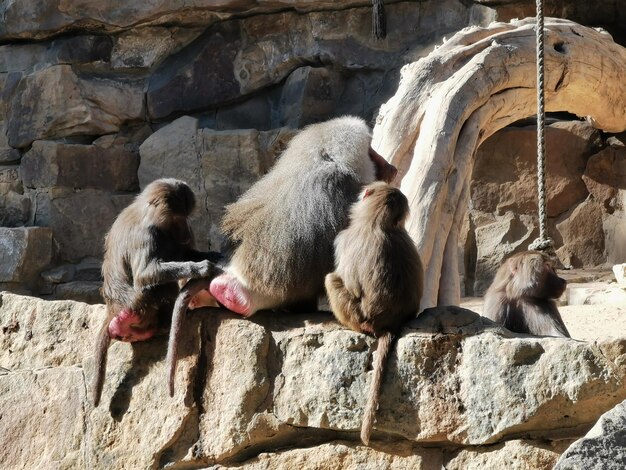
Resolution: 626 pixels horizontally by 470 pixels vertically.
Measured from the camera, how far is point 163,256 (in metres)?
3.74

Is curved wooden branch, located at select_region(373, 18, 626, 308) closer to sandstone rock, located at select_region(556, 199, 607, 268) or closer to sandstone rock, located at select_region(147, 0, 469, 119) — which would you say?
sandstone rock, located at select_region(556, 199, 607, 268)

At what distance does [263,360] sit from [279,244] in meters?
0.44

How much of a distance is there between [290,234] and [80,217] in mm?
4421

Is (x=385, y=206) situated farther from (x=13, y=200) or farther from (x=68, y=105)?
(x=13, y=200)

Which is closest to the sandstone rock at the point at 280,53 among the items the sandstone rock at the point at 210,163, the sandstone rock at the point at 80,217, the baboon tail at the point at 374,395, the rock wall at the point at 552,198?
the sandstone rock at the point at 210,163

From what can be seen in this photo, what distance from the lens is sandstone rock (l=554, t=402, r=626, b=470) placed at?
97.2 inches

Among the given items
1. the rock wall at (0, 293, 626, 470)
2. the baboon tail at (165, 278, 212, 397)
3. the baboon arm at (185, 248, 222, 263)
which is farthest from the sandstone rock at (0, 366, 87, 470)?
the baboon arm at (185, 248, 222, 263)

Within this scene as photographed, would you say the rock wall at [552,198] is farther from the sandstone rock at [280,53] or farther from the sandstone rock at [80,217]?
the sandstone rock at [80,217]

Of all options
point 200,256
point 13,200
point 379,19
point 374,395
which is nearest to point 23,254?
point 13,200

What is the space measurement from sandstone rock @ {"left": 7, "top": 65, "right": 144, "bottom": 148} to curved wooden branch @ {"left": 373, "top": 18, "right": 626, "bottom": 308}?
2974 mm

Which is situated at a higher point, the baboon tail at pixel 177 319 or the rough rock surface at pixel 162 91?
the rough rock surface at pixel 162 91

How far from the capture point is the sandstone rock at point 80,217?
7742mm

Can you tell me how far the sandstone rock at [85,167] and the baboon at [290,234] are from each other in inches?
161

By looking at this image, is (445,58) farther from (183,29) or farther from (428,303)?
(183,29)
